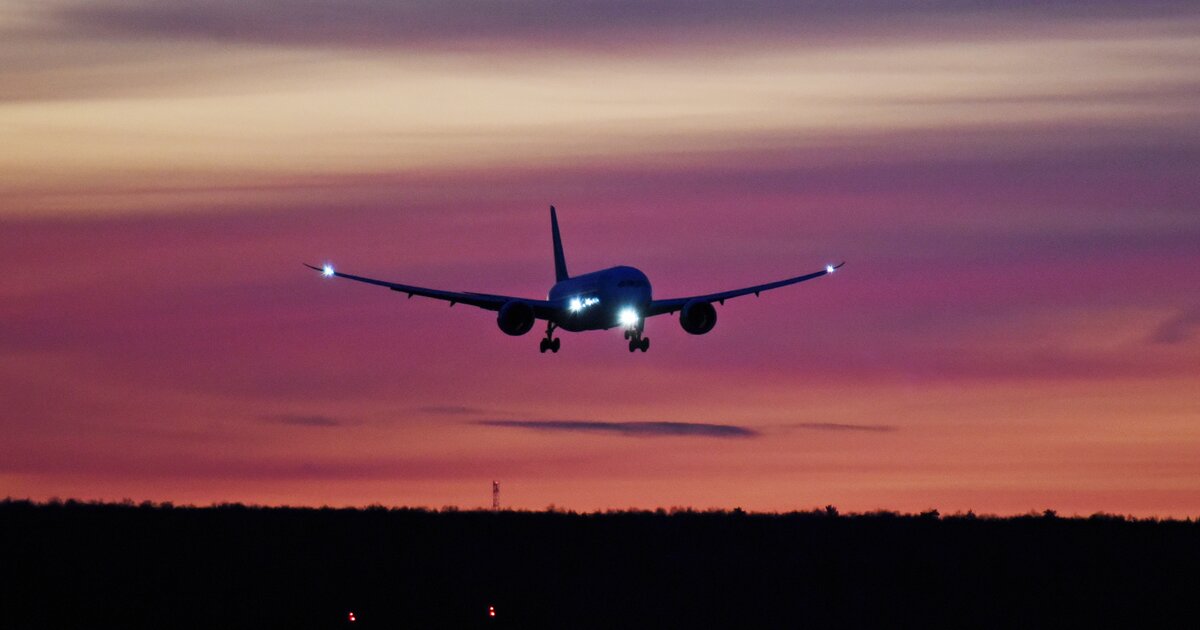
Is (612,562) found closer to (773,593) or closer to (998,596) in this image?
(773,593)

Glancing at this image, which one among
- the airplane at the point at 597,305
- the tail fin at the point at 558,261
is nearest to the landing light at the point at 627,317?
the airplane at the point at 597,305

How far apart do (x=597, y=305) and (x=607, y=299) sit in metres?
0.99

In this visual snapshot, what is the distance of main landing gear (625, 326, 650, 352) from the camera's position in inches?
Result: 4328

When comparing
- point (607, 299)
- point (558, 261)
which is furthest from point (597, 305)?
point (558, 261)

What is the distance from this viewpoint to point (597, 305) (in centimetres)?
10881

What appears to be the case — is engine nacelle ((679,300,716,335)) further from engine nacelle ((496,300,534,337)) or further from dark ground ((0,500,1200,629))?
dark ground ((0,500,1200,629))

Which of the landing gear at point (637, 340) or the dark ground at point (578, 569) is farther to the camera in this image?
the landing gear at point (637, 340)

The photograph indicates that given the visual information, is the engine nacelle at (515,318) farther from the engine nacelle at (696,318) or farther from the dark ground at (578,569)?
the dark ground at (578,569)

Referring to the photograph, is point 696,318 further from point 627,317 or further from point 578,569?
point 578,569

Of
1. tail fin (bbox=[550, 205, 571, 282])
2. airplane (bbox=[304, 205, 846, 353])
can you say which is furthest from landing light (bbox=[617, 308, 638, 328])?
tail fin (bbox=[550, 205, 571, 282])

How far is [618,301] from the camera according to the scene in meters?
108

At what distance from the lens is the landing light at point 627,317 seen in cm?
10825

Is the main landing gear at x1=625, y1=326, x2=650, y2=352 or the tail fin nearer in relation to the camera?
the main landing gear at x1=625, y1=326, x2=650, y2=352

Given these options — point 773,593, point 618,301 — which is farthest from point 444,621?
point 618,301
